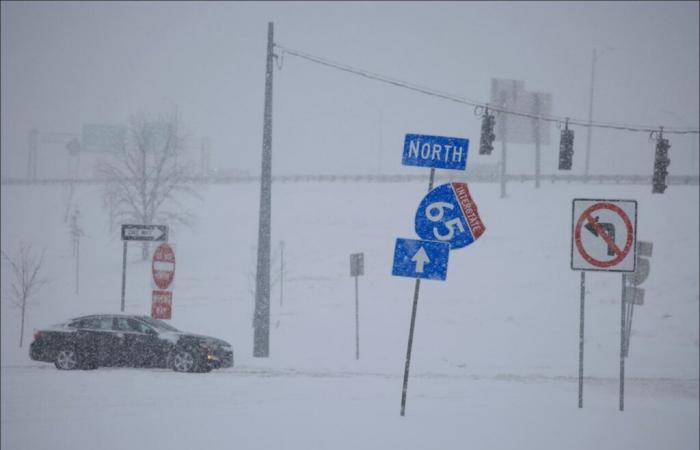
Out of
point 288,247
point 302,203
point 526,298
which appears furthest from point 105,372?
point 302,203

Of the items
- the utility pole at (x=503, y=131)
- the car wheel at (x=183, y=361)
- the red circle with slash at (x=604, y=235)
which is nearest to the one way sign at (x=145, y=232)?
the car wheel at (x=183, y=361)

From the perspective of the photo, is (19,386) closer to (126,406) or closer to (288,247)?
(126,406)

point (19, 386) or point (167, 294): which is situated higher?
point (167, 294)

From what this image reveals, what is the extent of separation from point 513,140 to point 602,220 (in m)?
34.2

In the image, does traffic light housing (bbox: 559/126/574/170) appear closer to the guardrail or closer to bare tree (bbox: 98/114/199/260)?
bare tree (bbox: 98/114/199/260)

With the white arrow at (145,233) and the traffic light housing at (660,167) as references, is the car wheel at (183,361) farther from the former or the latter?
the traffic light housing at (660,167)

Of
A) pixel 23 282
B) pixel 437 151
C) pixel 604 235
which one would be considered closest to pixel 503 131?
pixel 23 282

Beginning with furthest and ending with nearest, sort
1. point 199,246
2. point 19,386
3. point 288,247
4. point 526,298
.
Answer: point 199,246
point 288,247
point 526,298
point 19,386

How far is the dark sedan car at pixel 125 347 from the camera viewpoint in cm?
1395

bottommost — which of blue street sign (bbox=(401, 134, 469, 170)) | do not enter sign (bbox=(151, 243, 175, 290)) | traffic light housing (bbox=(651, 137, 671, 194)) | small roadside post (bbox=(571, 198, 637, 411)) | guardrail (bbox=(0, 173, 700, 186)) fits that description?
do not enter sign (bbox=(151, 243, 175, 290))

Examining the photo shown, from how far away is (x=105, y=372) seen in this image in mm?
13273

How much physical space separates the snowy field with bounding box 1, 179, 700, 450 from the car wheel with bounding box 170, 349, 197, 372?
66 centimetres

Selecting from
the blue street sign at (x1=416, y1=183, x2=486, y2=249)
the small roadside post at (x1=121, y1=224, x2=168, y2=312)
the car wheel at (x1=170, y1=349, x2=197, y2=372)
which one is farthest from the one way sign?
the blue street sign at (x1=416, y1=183, x2=486, y2=249)

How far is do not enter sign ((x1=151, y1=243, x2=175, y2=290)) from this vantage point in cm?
1389
